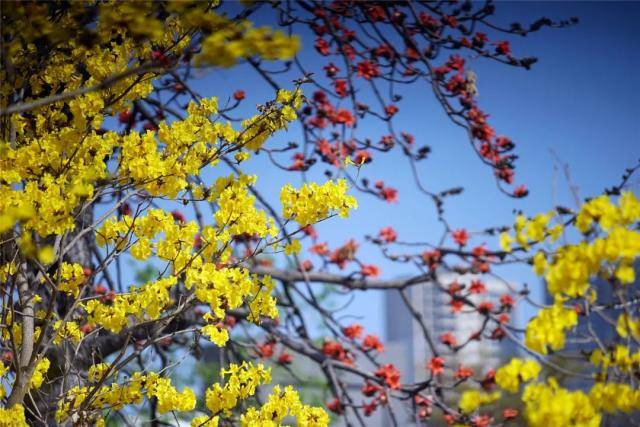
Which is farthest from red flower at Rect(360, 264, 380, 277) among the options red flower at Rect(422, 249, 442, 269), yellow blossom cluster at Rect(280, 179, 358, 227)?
yellow blossom cluster at Rect(280, 179, 358, 227)

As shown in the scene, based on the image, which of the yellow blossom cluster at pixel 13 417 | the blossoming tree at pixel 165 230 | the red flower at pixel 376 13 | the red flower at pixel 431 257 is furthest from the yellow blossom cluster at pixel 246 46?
the red flower at pixel 431 257

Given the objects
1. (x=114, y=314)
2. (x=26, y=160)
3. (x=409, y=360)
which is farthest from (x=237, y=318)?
(x=409, y=360)

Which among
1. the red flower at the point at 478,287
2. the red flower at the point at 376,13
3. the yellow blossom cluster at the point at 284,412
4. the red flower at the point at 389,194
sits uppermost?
the red flower at the point at 376,13

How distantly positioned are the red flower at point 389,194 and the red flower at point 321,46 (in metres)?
0.91

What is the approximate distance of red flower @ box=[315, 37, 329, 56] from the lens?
3766 millimetres

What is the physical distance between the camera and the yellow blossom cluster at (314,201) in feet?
6.07

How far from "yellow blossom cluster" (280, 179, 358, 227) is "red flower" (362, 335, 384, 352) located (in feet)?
6.49

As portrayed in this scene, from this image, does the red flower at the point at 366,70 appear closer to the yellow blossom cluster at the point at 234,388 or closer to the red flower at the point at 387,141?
the red flower at the point at 387,141

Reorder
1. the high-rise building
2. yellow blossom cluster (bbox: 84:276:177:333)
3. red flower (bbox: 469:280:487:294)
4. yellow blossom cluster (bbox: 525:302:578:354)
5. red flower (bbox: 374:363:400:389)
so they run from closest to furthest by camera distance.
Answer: yellow blossom cluster (bbox: 525:302:578:354)
yellow blossom cluster (bbox: 84:276:177:333)
red flower (bbox: 374:363:400:389)
red flower (bbox: 469:280:487:294)
the high-rise building

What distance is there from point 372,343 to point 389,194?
3.03 feet

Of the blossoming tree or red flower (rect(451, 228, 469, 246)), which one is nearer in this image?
the blossoming tree

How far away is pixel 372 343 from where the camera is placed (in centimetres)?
379

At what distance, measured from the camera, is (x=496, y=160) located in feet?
12.2

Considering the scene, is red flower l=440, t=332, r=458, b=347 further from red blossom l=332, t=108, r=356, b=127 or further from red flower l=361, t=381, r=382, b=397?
red blossom l=332, t=108, r=356, b=127
